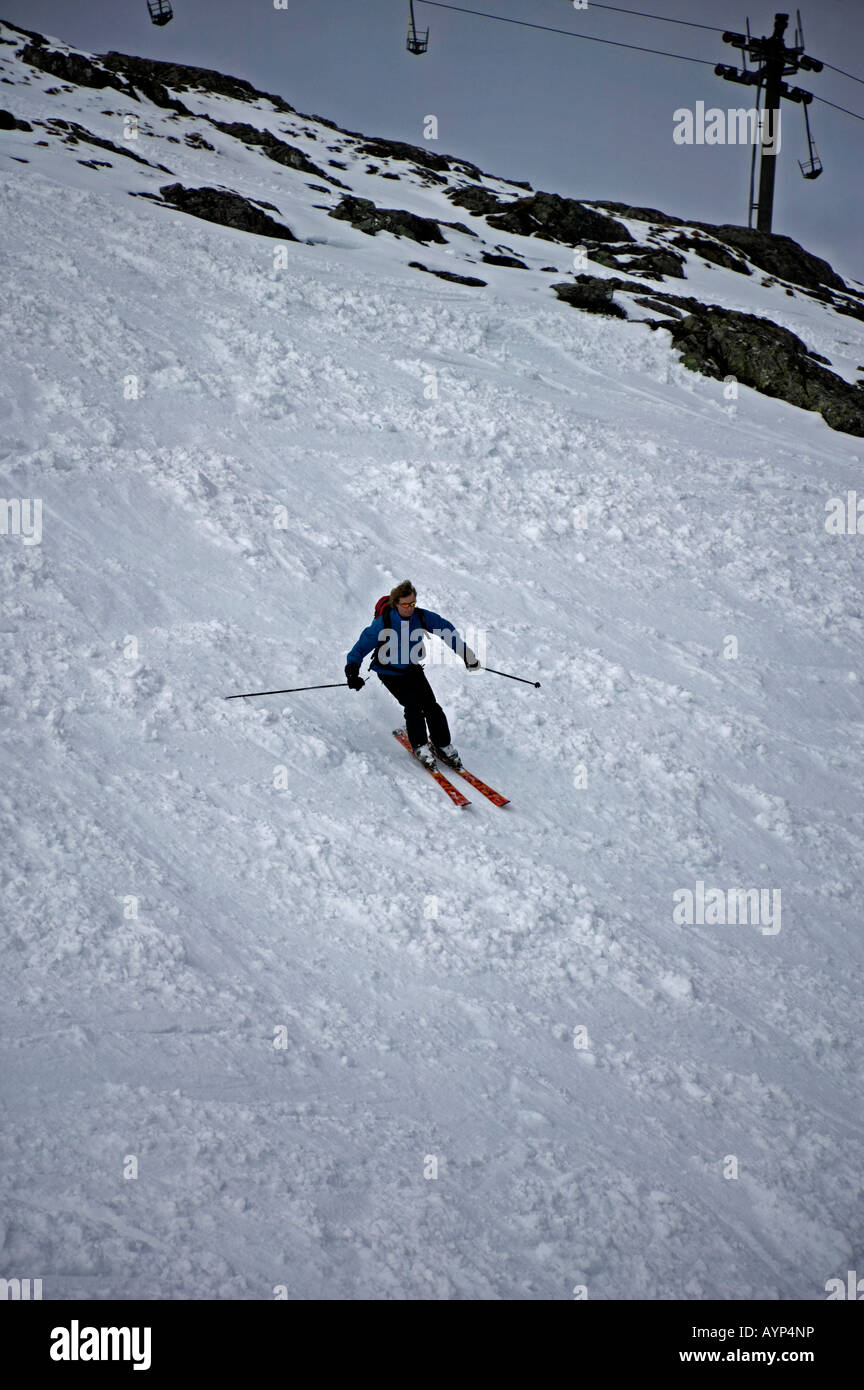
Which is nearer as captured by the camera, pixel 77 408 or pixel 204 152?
pixel 77 408

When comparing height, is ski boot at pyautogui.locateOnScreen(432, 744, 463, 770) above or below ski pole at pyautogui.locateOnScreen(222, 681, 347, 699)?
below

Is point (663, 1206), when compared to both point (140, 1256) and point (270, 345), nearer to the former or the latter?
point (140, 1256)

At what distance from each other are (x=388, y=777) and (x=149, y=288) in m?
13.7

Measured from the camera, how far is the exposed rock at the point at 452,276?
25.4 meters

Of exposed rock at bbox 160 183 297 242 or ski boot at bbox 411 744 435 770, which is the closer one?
ski boot at bbox 411 744 435 770

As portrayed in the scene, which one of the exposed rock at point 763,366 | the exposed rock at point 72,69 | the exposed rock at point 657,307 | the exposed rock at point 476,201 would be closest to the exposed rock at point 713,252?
the exposed rock at point 476,201

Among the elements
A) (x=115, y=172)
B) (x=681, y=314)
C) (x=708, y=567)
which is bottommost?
(x=708, y=567)

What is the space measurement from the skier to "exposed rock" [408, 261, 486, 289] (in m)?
20.7

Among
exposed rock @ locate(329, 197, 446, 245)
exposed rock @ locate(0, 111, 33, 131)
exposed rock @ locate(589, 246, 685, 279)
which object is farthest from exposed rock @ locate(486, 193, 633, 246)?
exposed rock @ locate(0, 111, 33, 131)

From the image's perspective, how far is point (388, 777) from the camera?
7801mm

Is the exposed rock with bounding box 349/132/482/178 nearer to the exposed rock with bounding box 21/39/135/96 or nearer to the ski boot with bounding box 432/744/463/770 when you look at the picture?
the exposed rock with bounding box 21/39/135/96

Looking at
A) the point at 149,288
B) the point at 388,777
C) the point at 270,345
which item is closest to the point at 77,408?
the point at 270,345

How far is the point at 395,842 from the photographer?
694 centimetres

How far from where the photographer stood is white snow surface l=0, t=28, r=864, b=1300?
14.1 feet
